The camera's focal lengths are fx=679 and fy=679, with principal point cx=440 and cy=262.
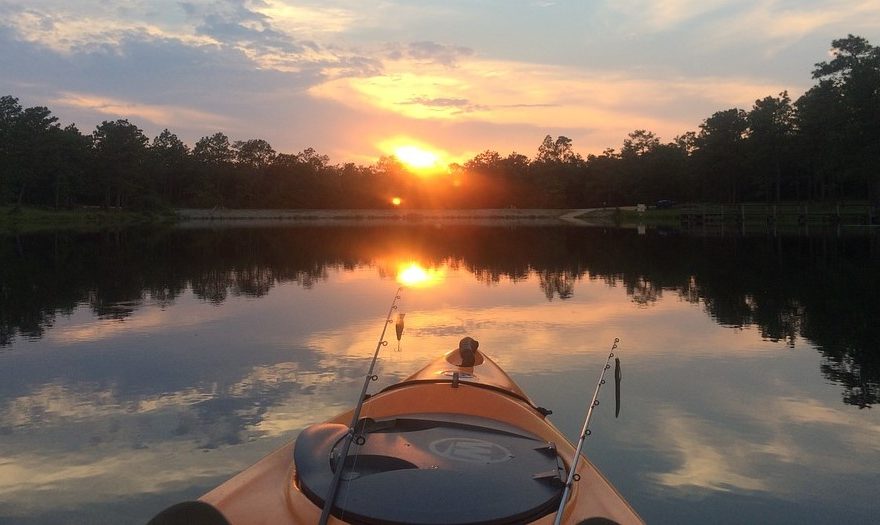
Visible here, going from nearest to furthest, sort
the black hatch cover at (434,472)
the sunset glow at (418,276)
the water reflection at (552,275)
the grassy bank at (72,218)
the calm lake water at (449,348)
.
Result: 1. the black hatch cover at (434,472)
2. the calm lake water at (449,348)
3. the water reflection at (552,275)
4. the sunset glow at (418,276)
5. the grassy bank at (72,218)

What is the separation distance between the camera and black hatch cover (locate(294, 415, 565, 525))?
3998 millimetres

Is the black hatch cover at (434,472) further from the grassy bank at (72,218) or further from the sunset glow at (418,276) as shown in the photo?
the grassy bank at (72,218)

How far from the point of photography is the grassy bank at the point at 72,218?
6969 cm

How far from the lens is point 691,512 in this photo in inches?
239

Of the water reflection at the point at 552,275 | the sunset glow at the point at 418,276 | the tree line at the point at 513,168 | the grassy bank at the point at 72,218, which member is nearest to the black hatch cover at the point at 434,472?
the water reflection at the point at 552,275

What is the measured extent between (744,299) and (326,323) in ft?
37.0

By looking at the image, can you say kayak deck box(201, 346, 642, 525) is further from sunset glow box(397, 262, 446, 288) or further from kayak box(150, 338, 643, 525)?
sunset glow box(397, 262, 446, 288)

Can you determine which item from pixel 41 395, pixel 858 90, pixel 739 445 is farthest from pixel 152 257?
pixel 858 90

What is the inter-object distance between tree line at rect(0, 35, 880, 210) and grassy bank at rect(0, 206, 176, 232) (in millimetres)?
2140

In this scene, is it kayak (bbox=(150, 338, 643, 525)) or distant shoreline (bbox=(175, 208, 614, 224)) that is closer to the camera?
kayak (bbox=(150, 338, 643, 525))

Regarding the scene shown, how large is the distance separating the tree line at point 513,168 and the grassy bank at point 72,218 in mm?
2140

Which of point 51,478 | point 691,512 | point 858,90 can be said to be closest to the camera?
point 691,512

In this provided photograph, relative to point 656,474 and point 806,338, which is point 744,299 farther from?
point 656,474

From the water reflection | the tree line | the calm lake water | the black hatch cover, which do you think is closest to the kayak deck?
the black hatch cover
